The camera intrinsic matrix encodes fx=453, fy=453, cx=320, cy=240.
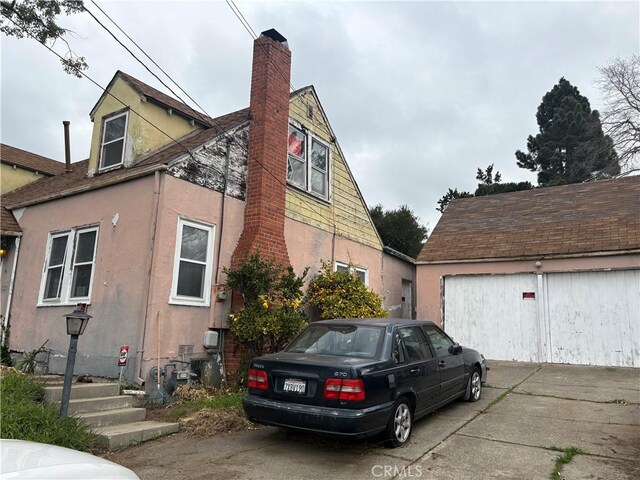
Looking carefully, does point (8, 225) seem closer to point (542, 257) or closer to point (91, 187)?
point (91, 187)

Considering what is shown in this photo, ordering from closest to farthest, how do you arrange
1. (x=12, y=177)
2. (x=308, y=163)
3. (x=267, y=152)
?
1. (x=267, y=152)
2. (x=308, y=163)
3. (x=12, y=177)

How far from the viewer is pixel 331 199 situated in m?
11.9

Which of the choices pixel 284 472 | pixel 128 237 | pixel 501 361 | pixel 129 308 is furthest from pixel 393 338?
pixel 501 361

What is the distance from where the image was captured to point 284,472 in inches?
172

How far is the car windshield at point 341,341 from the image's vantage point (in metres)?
5.30

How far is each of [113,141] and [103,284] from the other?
3229 mm

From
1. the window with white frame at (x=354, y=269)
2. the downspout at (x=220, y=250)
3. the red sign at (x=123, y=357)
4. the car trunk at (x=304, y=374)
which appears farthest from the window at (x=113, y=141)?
the car trunk at (x=304, y=374)

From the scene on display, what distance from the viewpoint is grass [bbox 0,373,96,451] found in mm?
4527

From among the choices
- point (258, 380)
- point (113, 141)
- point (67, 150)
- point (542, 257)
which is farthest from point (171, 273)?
point (542, 257)

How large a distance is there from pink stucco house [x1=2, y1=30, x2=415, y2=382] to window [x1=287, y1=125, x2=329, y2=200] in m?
0.04

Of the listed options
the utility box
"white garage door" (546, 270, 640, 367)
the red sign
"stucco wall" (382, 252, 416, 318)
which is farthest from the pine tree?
the red sign

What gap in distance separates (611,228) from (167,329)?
11567mm

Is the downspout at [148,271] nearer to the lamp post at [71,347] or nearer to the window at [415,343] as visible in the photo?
the lamp post at [71,347]

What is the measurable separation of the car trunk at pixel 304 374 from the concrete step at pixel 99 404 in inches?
99.0
